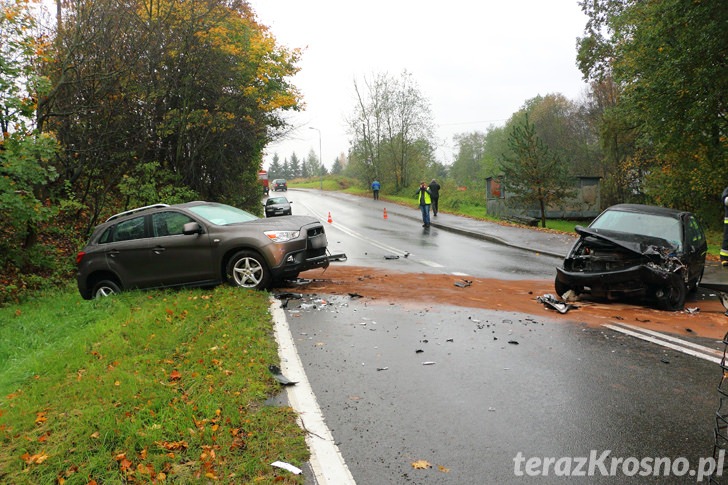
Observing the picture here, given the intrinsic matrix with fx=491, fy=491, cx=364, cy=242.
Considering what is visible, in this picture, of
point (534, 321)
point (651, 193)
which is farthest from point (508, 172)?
point (534, 321)

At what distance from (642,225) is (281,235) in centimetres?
632

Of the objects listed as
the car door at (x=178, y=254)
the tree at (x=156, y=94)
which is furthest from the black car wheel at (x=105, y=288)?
the tree at (x=156, y=94)

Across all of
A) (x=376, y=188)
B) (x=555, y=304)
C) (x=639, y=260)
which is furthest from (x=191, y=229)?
(x=376, y=188)

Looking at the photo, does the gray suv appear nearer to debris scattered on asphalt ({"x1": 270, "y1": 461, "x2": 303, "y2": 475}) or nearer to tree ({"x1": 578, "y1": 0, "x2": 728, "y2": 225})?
debris scattered on asphalt ({"x1": 270, "y1": 461, "x2": 303, "y2": 475})

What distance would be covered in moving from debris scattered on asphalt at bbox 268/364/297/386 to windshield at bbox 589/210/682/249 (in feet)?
21.9

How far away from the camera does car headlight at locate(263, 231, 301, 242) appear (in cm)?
812

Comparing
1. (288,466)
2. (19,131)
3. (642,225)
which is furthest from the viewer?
(19,131)

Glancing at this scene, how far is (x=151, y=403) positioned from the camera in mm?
4027

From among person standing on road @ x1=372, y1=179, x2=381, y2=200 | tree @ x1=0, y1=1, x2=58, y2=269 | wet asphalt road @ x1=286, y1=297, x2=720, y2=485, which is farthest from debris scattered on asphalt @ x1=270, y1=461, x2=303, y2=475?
person standing on road @ x1=372, y1=179, x2=381, y2=200

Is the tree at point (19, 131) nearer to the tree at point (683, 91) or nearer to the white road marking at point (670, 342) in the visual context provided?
the white road marking at point (670, 342)

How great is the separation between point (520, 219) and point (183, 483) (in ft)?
73.1

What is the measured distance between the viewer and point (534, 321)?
6781 mm

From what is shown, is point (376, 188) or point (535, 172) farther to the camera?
point (376, 188)

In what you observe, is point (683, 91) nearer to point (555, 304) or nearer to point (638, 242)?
point (638, 242)
